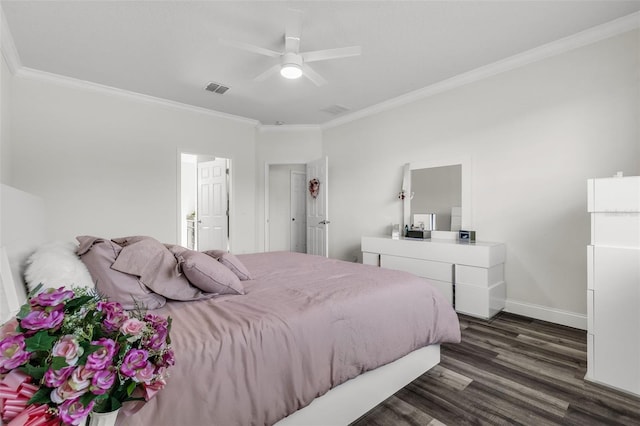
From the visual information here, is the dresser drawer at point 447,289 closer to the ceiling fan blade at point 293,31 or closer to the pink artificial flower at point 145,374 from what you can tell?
the ceiling fan blade at point 293,31

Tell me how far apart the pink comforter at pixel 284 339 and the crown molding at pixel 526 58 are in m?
2.74

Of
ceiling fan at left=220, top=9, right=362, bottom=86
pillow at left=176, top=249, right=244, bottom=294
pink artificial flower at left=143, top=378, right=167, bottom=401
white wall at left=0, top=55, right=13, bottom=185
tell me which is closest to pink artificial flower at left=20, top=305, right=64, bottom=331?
pink artificial flower at left=143, top=378, right=167, bottom=401

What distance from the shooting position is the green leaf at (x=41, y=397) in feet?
1.96

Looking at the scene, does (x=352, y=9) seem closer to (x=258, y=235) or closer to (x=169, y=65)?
(x=169, y=65)

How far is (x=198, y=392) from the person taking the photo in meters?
1.02

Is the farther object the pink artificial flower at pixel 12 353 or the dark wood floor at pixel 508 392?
the dark wood floor at pixel 508 392

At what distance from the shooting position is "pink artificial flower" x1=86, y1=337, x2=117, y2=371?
2.00ft

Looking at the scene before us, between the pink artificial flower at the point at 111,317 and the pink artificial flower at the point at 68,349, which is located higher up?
the pink artificial flower at the point at 111,317

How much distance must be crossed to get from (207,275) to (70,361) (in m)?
0.99

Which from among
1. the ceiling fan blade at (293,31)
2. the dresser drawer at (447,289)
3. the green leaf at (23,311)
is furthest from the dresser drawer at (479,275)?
the green leaf at (23,311)

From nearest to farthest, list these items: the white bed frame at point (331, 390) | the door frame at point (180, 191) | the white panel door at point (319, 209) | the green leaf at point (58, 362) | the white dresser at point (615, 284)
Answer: the green leaf at point (58, 362) < the white bed frame at point (331, 390) < the white dresser at point (615, 284) < the door frame at point (180, 191) < the white panel door at point (319, 209)

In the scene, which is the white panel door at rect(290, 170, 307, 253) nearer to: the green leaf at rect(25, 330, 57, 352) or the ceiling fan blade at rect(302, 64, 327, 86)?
the ceiling fan blade at rect(302, 64, 327, 86)

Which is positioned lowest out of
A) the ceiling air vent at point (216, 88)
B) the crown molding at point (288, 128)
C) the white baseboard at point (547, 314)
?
the white baseboard at point (547, 314)

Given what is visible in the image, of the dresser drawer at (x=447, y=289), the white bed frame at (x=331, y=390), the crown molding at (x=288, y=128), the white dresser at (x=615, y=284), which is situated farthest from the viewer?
the crown molding at (x=288, y=128)
